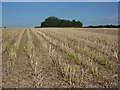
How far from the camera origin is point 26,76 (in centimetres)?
318

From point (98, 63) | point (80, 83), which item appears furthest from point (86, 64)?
point (80, 83)

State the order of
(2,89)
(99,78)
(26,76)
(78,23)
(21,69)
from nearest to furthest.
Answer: (2,89) → (99,78) → (26,76) → (21,69) → (78,23)

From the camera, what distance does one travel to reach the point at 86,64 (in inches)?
149

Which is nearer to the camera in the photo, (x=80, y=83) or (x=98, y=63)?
(x=80, y=83)

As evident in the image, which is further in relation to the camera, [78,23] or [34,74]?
[78,23]

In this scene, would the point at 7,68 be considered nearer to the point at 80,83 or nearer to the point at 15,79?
the point at 15,79

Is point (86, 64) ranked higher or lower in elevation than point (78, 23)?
lower

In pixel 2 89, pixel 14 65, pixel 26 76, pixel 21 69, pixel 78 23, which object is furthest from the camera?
pixel 78 23

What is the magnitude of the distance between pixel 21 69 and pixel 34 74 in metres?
0.59

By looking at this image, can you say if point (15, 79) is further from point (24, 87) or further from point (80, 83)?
point (80, 83)

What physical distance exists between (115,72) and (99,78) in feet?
2.00

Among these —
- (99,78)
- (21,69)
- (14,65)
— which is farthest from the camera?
Answer: (14,65)

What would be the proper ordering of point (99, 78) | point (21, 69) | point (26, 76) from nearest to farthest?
1. point (99, 78)
2. point (26, 76)
3. point (21, 69)

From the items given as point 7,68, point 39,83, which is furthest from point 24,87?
point 7,68
